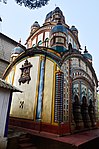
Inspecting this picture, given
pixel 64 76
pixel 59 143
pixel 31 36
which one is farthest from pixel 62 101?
pixel 31 36

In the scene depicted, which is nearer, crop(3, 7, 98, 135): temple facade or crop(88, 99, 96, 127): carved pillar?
crop(3, 7, 98, 135): temple facade

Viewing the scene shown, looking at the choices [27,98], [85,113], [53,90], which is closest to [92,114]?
[85,113]

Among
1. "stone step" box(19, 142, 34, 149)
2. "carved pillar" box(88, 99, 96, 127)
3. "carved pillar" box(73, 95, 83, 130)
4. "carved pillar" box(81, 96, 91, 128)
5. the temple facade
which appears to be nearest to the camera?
"stone step" box(19, 142, 34, 149)

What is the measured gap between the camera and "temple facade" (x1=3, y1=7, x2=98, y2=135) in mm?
7336

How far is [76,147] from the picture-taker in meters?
5.09

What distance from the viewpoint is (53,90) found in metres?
7.56

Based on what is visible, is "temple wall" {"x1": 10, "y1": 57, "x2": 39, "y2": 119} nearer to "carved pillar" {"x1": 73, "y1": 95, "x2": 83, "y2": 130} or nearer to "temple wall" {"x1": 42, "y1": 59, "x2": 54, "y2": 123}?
"temple wall" {"x1": 42, "y1": 59, "x2": 54, "y2": 123}

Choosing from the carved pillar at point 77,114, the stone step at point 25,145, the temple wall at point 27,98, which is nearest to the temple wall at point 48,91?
the temple wall at point 27,98

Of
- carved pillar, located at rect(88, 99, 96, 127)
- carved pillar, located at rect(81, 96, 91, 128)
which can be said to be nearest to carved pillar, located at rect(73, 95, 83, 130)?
carved pillar, located at rect(81, 96, 91, 128)

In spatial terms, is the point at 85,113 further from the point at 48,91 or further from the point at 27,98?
the point at 27,98

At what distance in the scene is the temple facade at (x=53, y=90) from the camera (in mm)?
7336

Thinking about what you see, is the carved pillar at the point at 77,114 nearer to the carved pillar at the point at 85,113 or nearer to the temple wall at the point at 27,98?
the carved pillar at the point at 85,113

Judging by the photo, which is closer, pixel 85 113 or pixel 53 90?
pixel 53 90

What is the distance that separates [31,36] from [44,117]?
10.6 metres
